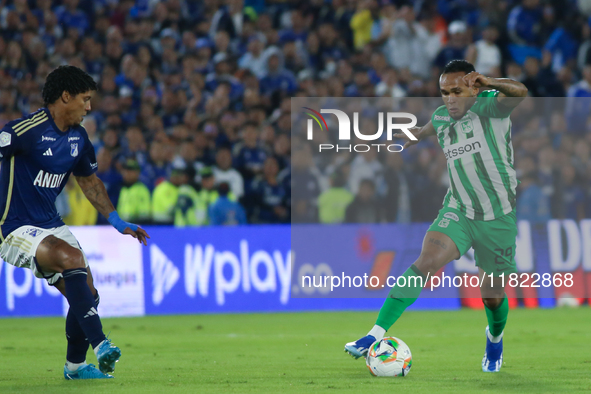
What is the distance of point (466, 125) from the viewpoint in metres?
7.13

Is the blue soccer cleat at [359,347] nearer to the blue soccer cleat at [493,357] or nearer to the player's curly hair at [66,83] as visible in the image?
the blue soccer cleat at [493,357]

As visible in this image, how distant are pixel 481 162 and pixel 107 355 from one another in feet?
11.4

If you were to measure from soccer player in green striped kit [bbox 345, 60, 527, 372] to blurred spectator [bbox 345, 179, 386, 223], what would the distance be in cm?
543

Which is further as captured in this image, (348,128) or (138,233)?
(348,128)

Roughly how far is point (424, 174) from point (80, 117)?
7209mm

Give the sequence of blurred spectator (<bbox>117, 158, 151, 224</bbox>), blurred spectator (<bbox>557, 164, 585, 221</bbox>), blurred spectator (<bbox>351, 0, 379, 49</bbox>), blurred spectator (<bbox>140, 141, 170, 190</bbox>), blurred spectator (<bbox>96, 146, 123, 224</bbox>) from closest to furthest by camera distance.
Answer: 1. blurred spectator (<bbox>557, 164, 585, 221</bbox>)
2. blurred spectator (<bbox>117, 158, 151, 224</bbox>)
3. blurred spectator (<bbox>96, 146, 123, 224</bbox>)
4. blurred spectator (<bbox>140, 141, 170, 190</bbox>)
5. blurred spectator (<bbox>351, 0, 379, 49</bbox>)

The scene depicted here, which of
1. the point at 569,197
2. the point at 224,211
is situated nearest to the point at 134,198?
the point at 224,211

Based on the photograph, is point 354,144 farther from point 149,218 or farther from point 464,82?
point 464,82

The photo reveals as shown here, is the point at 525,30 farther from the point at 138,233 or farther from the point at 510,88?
the point at 138,233

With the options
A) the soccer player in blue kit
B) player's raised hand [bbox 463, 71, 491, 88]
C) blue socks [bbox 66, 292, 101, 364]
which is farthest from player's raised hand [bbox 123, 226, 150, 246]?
player's raised hand [bbox 463, 71, 491, 88]

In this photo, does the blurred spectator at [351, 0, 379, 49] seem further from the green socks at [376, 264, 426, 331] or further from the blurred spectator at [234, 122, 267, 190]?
the green socks at [376, 264, 426, 331]

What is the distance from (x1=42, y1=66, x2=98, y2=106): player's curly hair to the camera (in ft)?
20.3

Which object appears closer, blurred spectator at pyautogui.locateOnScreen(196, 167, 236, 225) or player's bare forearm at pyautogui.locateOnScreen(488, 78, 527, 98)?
player's bare forearm at pyautogui.locateOnScreen(488, 78, 527, 98)

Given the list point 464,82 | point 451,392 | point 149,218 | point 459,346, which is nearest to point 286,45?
point 149,218
